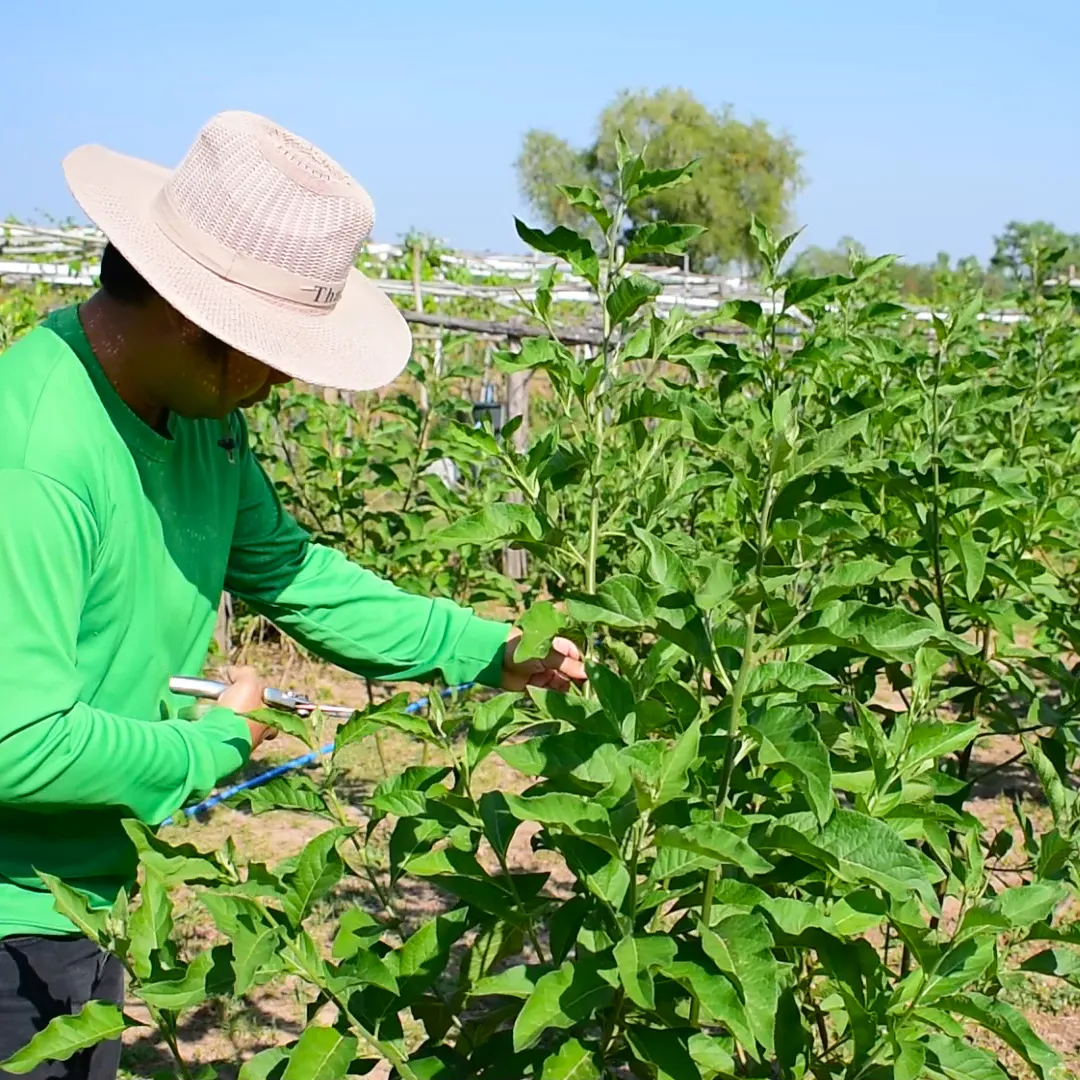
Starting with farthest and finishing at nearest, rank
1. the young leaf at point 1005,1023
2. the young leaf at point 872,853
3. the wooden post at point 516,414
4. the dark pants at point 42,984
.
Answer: the wooden post at point 516,414 < the dark pants at point 42,984 < the young leaf at point 1005,1023 < the young leaf at point 872,853

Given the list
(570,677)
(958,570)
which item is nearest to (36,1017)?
(570,677)

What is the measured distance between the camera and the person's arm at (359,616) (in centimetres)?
248

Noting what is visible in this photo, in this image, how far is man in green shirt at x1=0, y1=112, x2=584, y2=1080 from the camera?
175 centimetres

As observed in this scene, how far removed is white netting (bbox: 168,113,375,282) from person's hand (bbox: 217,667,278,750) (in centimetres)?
65

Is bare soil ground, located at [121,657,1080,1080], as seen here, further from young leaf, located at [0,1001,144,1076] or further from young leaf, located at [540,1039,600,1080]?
young leaf, located at [540,1039,600,1080]

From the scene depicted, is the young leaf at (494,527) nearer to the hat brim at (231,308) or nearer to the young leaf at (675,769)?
the hat brim at (231,308)

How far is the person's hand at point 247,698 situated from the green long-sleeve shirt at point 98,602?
0.06 m

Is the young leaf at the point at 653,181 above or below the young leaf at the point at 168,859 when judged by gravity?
above

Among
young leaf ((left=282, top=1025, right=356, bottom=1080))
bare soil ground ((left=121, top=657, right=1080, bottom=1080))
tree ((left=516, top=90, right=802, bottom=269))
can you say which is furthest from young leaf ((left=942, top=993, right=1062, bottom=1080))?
tree ((left=516, top=90, right=802, bottom=269))

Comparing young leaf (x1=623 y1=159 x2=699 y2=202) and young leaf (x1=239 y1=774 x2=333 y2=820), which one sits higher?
young leaf (x1=623 y1=159 x2=699 y2=202)

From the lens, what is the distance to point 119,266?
6.35ft

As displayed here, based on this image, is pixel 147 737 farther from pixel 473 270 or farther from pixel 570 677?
pixel 473 270

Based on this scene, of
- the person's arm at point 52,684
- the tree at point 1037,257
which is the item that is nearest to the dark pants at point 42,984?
the person's arm at point 52,684

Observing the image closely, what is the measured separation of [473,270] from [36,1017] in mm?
22978
